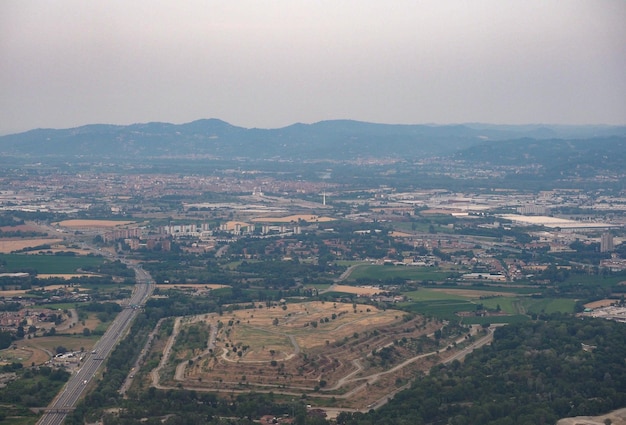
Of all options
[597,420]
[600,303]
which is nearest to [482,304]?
[600,303]

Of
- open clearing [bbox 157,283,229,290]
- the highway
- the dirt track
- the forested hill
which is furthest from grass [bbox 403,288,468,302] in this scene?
the dirt track

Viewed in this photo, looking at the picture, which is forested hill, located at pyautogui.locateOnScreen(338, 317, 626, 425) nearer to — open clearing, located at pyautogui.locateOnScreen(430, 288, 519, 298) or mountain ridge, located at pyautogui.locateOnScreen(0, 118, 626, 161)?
open clearing, located at pyautogui.locateOnScreen(430, 288, 519, 298)

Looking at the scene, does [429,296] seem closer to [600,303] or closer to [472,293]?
[472,293]

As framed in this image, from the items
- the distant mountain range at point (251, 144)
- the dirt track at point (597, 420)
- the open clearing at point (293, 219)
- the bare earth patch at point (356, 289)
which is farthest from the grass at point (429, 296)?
the distant mountain range at point (251, 144)

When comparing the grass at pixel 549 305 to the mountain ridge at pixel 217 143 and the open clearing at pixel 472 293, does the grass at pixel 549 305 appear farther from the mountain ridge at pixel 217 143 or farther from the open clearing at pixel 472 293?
the mountain ridge at pixel 217 143

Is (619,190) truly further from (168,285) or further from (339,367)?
(339,367)
